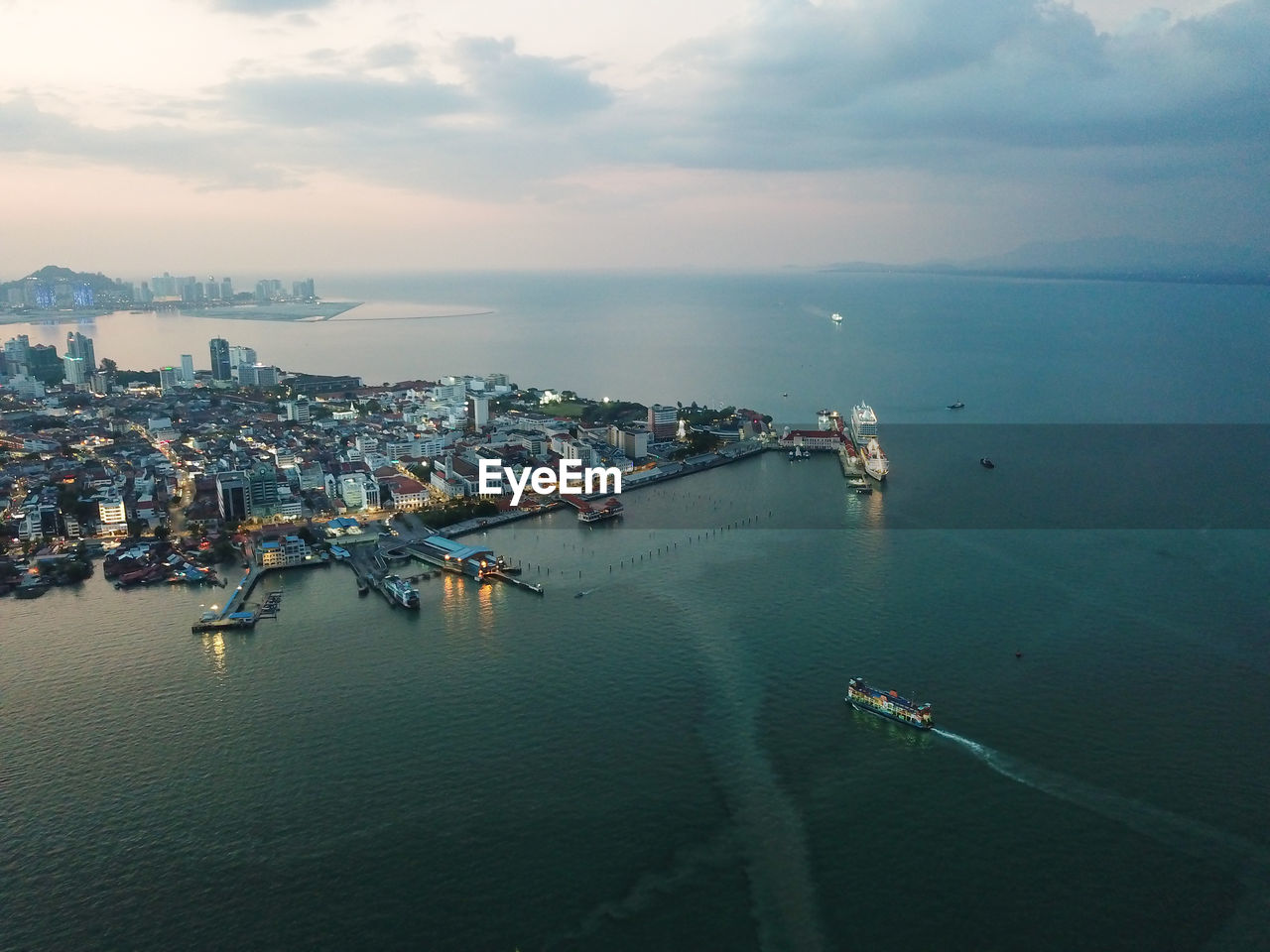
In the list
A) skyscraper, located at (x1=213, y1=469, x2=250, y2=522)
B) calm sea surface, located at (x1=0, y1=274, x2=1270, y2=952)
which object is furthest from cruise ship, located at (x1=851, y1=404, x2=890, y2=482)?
skyscraper, located at (x1=213, y1=469, x2=250, y2=522)

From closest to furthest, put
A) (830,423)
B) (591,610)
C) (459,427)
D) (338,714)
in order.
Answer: (338,714) → (591,610) → (830,423) → (459,427)

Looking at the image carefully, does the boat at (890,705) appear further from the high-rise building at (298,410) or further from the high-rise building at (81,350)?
the high-rise building at (81,350)

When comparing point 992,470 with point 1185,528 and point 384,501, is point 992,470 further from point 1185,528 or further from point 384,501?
point 384,501

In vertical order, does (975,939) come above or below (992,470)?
below

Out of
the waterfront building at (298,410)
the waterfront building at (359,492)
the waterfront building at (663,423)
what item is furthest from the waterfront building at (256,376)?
the waterfront building at (359,492)

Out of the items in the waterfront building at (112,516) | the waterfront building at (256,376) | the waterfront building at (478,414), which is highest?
the waterfront building at (256,376)

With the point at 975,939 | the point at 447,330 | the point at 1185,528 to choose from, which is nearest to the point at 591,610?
the point at 975,939
